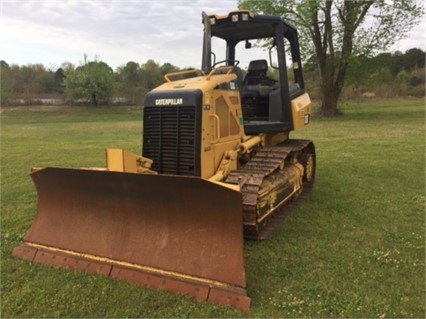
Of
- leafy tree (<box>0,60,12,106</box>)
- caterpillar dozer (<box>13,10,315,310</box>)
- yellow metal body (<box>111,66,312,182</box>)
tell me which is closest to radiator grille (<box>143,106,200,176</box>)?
caterpillar dozer (<box>13,10,315,310</box>)

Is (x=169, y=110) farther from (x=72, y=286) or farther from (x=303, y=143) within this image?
(x=303, y=143)

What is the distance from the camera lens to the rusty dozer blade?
396 cm

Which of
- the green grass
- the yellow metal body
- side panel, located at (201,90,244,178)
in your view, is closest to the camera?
the green grass

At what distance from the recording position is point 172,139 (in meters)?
5.16

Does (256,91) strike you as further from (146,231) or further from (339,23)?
(339,23)

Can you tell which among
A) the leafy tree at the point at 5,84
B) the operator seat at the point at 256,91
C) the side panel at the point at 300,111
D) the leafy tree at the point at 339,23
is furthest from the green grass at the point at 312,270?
the leafy tree at the point at 5,84

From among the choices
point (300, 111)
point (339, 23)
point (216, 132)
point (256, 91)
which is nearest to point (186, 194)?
point (216, 132)

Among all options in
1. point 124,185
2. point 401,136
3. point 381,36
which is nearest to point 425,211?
point 124,185

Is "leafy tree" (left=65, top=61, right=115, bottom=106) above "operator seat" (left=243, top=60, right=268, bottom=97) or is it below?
above

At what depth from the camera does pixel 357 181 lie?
322 inches

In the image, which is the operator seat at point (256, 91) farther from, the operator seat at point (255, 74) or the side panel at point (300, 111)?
the side panel at point (300, 111)

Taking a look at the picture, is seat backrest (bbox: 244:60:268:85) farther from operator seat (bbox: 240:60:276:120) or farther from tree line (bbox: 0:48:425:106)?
tree line (bbox: 0:48:425:106)

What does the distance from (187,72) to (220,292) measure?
3.25 metres

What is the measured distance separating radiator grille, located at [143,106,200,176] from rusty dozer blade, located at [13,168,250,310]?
84 cm
